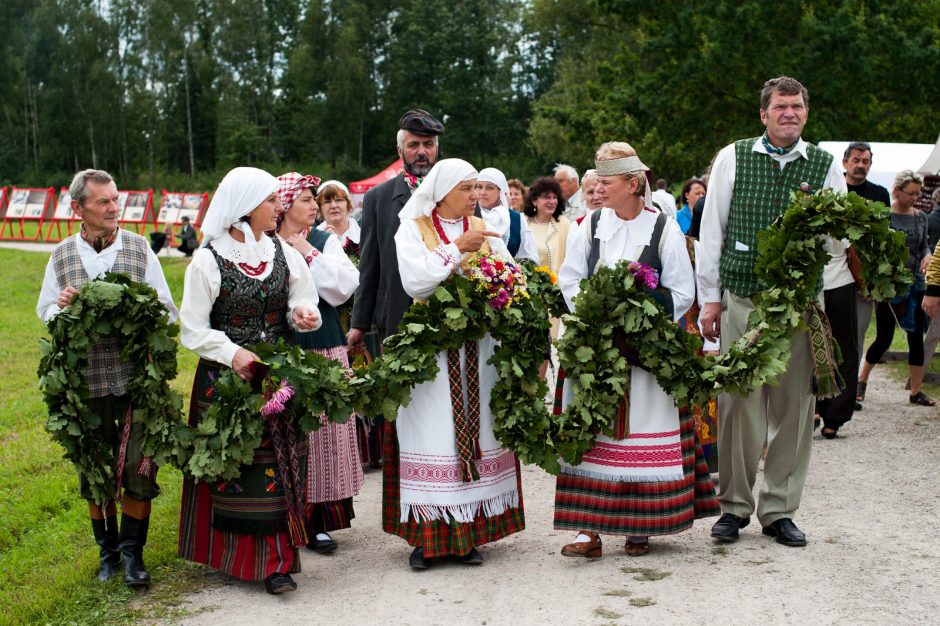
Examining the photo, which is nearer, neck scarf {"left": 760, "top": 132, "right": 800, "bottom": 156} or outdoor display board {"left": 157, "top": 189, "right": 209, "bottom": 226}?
neck scarf {"left": 760, "top": 132, "right": 800, "bottom": 156}

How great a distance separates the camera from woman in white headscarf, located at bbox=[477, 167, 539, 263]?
8773 millimetres

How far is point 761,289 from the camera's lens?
6430 mm

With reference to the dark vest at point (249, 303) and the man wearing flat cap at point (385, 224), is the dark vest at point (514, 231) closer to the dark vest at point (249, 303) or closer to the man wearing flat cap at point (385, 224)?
the man wearing flat cap at point (385, 224)

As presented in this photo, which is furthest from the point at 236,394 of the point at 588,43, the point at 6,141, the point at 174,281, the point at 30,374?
the point at 6,141

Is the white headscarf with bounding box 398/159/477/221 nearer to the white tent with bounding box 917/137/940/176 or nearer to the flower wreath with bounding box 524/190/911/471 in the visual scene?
the flower wreath with bounding box 524/190/911/471

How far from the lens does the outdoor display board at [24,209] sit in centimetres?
4053

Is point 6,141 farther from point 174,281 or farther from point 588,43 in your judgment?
point 174,281

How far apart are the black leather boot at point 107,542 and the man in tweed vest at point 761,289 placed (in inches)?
135

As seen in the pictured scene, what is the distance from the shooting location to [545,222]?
11969 millimetres

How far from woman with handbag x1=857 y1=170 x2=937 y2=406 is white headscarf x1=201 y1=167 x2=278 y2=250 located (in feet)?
23.5

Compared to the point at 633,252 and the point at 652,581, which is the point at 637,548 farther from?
the point at 633,252

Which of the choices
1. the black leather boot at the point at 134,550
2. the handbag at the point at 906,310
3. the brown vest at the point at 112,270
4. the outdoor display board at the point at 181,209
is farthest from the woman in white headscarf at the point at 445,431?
the outdoor display board at the point at 181,209

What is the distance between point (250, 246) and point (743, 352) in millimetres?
2775

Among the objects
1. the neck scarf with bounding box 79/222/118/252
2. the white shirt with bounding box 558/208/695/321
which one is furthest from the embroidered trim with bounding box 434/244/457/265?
the neck scarf with bounding box 79/222/118/252
